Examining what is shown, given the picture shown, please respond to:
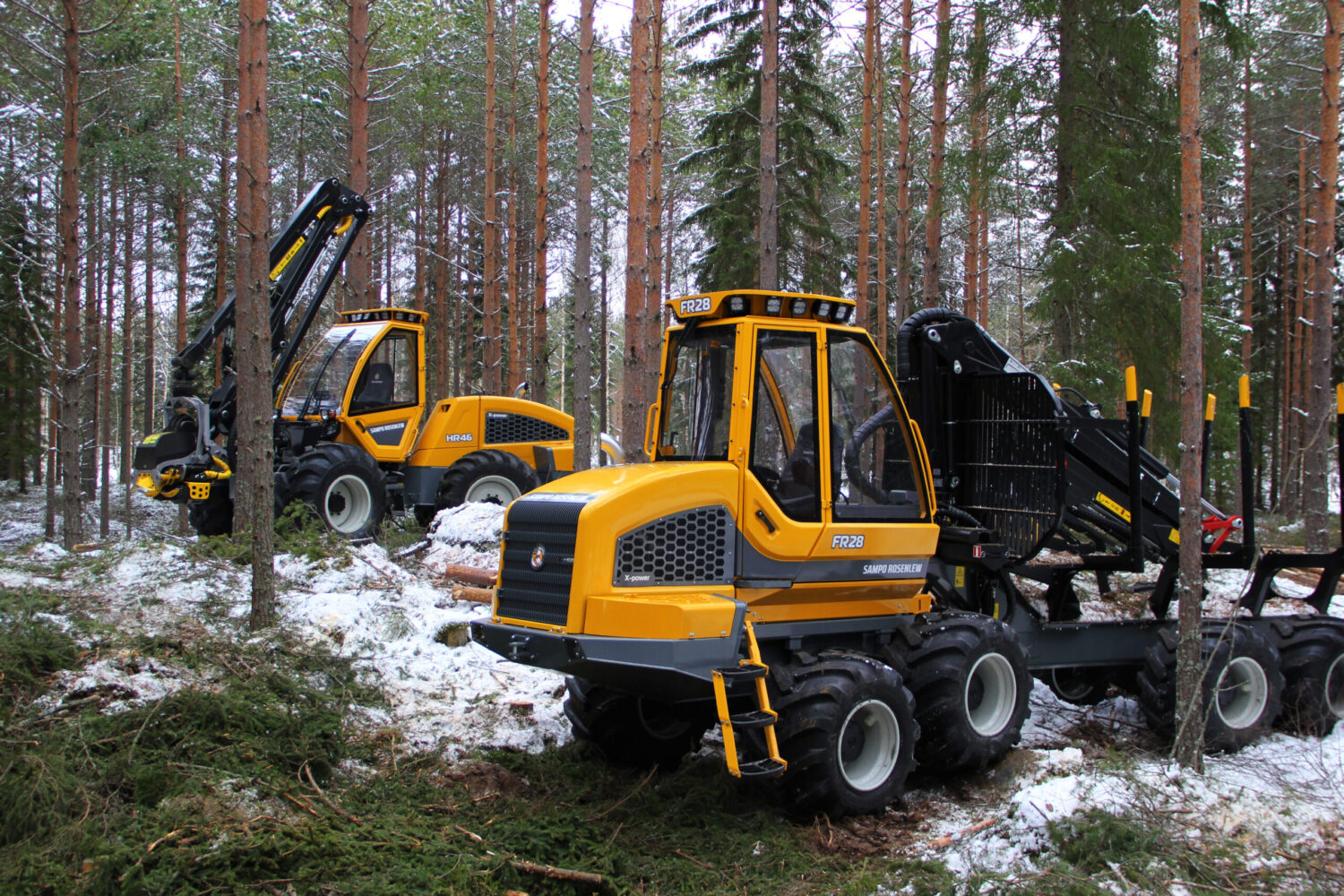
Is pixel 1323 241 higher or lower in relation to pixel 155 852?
higher

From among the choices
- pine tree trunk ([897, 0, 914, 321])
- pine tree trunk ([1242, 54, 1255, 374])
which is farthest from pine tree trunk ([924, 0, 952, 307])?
pine tree trunk ([1242, 54, 1255, 374])

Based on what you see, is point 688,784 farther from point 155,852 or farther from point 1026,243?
point 1026,243

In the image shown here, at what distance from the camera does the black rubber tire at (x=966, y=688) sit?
619cm

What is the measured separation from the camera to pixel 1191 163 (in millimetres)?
6438

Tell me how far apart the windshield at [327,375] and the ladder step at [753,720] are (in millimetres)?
9056

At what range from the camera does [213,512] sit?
40.4 ft

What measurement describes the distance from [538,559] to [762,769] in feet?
5.55

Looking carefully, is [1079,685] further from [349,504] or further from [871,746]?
[349,504]

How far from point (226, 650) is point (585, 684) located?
7.99 feet

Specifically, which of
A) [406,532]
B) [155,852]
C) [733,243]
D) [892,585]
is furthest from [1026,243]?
[155,852]

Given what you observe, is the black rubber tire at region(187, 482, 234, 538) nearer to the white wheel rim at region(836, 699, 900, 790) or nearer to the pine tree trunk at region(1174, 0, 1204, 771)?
the white wheel rim at region(836, 699, 900, 790)

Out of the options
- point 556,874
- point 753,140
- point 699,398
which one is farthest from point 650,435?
point 753,140

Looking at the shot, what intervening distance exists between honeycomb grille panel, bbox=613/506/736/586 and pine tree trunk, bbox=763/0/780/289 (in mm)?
8727

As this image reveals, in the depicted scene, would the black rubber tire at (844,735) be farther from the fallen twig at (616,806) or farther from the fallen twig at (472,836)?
the fallen twig at (472,836)
